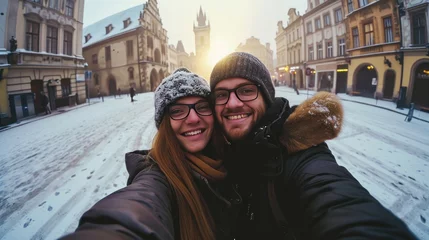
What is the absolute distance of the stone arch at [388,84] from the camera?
15367 mm

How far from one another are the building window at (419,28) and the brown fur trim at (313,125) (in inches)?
645

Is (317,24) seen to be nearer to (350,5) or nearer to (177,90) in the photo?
(350,5)

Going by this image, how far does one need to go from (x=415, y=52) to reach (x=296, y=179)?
57.2 feet

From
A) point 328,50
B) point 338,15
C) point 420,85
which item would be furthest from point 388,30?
point 328,50

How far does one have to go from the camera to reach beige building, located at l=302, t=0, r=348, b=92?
20.6 m

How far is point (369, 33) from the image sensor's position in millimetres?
16172

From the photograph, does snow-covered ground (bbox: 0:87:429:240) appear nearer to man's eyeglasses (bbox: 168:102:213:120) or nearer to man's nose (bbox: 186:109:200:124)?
man's eyeglasses (bbox: 168:102:213:120)

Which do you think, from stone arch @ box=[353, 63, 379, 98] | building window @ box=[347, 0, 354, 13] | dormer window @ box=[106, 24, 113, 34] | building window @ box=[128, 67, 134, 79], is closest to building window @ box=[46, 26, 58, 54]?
building window @ box=[128, 67, 134, 79]

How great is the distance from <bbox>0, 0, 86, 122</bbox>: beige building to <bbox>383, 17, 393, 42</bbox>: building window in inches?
1013

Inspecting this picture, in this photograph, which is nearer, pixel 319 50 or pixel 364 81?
pixel 364 81

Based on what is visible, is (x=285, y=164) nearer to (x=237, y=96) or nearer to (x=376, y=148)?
(x=237, y=96)

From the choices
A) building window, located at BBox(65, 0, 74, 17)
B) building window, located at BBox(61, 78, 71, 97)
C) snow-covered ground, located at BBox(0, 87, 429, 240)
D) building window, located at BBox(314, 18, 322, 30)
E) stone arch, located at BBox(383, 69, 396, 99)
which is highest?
building window, located at BBox(314, 18, 322, 30)

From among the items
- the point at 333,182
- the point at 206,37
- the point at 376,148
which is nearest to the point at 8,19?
the point at 333,182

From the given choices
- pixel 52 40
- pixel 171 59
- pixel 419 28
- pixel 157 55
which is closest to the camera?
pixel 419 28
